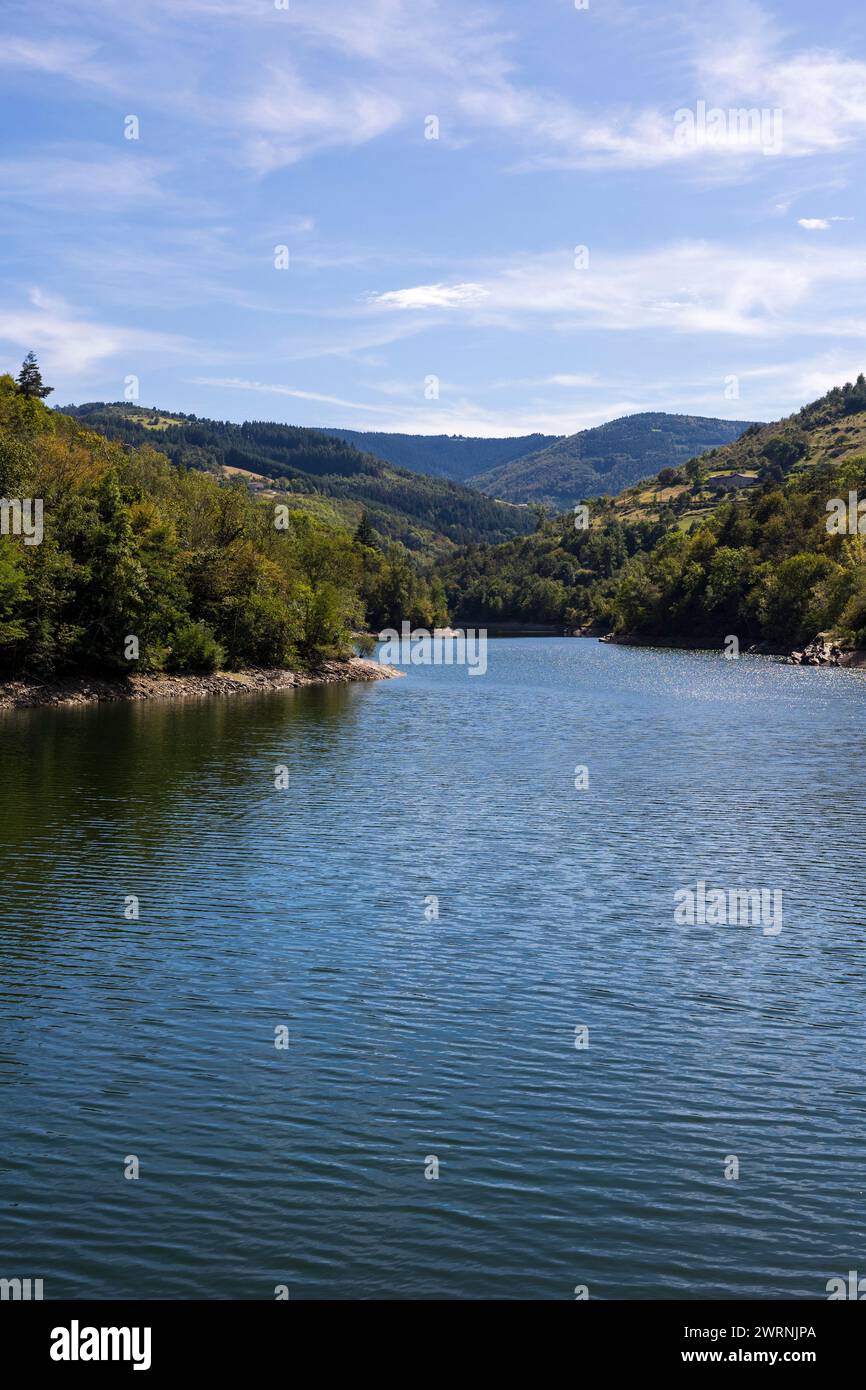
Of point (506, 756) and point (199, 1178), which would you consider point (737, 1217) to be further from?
point (506, 756)

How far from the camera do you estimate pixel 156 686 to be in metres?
90.7

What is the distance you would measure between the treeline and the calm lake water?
123ft

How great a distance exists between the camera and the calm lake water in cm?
1436

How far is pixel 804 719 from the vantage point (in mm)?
76188

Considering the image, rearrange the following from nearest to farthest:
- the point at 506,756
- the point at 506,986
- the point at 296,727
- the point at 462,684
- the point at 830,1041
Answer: the point at 830,1041 < the point at 506,986 < the point at 506,756 < the point at 296,727 < the point at 462,684

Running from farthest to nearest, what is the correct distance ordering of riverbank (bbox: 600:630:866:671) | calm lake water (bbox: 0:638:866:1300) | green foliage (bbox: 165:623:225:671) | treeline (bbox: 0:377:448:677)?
riverbank (bbox: 600:630:866:671), green foliage (bbox: 165:623:225:671), treeline (bbox: 0:377:448:677), calm lake water (bbox: 0:638:866:1300)

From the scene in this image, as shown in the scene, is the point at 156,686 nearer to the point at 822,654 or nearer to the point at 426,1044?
the point at 426,1044

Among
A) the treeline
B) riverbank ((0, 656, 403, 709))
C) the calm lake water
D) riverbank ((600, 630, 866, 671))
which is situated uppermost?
the treeline

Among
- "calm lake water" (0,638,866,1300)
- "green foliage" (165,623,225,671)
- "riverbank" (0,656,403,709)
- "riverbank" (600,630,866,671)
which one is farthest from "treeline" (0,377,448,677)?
"riverbank" (600,630,866,671)

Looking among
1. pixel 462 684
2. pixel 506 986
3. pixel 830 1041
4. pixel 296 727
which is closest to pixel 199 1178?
pixel 506 986

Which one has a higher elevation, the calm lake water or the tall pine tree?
the tall pine tree

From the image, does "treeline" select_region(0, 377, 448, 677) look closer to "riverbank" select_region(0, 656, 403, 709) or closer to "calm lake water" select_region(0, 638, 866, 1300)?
"riverbank" select_region(0, 656, 403, 709)

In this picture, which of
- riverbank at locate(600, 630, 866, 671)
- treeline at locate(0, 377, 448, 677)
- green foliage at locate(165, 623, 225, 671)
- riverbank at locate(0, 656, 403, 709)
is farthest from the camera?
riverbank at locate(600, 630, 866, 671)

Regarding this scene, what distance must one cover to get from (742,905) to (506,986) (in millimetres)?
9193
